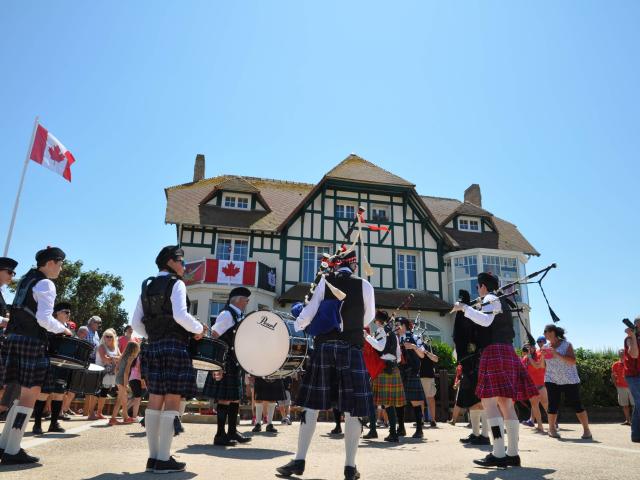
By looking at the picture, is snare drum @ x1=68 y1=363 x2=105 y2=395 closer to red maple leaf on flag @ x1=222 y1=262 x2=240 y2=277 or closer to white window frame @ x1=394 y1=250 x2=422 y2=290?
red maple leaf on flag @ x1=222 y1=262 x2=240 y2=277

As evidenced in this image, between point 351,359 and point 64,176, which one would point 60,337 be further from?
point 64,176

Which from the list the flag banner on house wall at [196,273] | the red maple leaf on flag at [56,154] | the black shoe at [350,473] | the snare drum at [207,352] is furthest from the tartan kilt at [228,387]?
the flag banner on house wall at [196,273]

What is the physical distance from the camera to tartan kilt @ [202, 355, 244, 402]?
5758mm

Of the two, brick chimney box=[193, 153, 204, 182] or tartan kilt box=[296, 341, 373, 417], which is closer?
tartan kilt box=[296, 341, 373, 417]

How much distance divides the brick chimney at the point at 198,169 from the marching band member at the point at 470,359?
21.8m

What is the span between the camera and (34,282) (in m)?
4.32

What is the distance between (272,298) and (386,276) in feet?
17.0

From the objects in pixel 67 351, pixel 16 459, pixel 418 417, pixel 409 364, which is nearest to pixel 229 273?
pixel 409 364

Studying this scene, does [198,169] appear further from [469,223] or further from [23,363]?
[23,363]

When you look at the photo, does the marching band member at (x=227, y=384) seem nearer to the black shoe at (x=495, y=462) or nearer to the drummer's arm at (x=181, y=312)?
the drummer's arm at (x=181, y=312)

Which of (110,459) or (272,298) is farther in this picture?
(272,298)

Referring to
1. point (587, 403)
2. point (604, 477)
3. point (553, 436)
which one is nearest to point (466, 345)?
point (604, 477)

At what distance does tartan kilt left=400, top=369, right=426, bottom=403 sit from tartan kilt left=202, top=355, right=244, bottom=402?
11.6 ft

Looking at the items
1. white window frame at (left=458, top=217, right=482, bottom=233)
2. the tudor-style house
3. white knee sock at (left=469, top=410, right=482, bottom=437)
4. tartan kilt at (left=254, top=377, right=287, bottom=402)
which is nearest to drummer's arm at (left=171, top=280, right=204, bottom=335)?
tartan kilt at (left=254, top=377, right=287, bottom=402)
